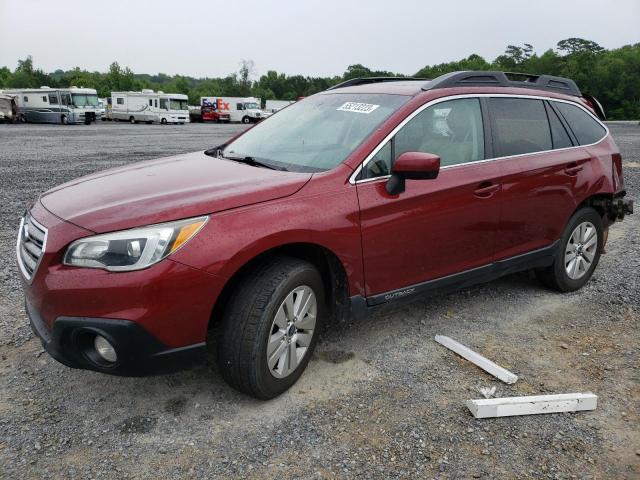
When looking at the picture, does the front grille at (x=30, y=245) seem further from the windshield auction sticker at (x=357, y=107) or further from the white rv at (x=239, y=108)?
the white rv at (x=239, y=108)

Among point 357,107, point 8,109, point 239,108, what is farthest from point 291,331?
point 239,108

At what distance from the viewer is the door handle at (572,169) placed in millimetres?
4520

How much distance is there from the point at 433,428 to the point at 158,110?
144ft

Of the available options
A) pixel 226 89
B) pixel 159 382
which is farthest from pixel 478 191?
pixel 226 89

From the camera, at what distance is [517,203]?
13.5ft

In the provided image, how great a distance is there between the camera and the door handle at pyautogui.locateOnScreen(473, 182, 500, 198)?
3.82 m

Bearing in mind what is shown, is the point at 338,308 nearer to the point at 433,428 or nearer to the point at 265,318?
the point at 265,318

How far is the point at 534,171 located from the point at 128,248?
3.08 m

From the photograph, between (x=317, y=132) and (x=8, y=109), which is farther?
(x=8, y=109)

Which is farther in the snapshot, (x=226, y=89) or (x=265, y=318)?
(x=226, y=89)

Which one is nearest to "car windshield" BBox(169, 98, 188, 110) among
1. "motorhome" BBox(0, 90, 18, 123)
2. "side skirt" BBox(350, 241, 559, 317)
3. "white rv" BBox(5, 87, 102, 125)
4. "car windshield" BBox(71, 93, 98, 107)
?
"white rv" BBox(5, 87, 102, 125)

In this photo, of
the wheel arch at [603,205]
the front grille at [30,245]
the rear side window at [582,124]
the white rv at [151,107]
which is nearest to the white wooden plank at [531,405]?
the wheel arch at [603,205]

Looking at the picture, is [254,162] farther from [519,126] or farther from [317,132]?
[519,126]

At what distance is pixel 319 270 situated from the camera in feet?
10.9
